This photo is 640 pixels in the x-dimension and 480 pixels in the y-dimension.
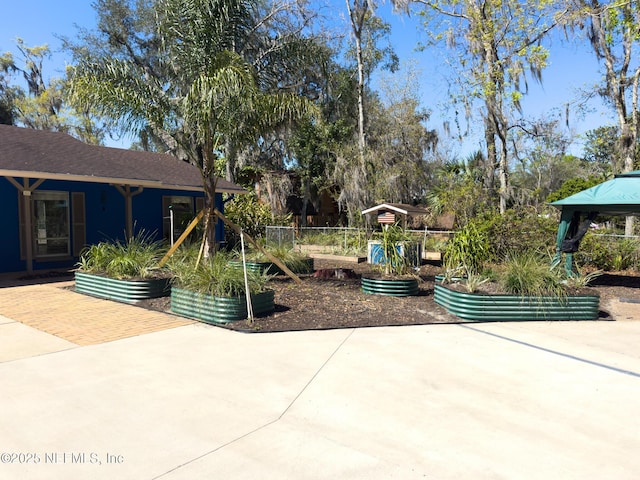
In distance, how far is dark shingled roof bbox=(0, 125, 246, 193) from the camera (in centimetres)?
1089

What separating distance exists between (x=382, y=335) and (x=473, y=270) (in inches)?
112

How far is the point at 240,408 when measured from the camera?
3822 millimetres

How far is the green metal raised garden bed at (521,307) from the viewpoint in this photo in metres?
7.16

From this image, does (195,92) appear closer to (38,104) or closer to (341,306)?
(341,306)

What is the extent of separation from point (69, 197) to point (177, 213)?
4010 millimetres

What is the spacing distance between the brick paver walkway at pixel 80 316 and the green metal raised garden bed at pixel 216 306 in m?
0.18

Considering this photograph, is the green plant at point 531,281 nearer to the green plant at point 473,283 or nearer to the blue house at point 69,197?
the green plant at point 473,283

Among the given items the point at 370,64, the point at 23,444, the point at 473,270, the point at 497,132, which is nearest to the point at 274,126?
the point at 473,270

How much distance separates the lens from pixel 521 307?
23.6ft

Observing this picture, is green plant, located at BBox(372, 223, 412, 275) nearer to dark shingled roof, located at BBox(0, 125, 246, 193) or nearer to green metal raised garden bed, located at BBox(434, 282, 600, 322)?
green metal raised garden bed, located at BBox(434, 282, 600, 322)

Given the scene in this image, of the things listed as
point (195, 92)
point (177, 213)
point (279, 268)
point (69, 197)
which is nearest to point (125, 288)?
point (195, 92)

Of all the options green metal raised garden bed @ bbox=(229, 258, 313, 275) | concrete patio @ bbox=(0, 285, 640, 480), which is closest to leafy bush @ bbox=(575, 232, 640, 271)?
green metal raised garden bed @ bbox=(229, 258, 313, 275)

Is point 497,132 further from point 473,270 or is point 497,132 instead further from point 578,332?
point 578,332

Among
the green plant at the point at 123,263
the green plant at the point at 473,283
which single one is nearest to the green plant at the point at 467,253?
the green plant at the point at 473,283
